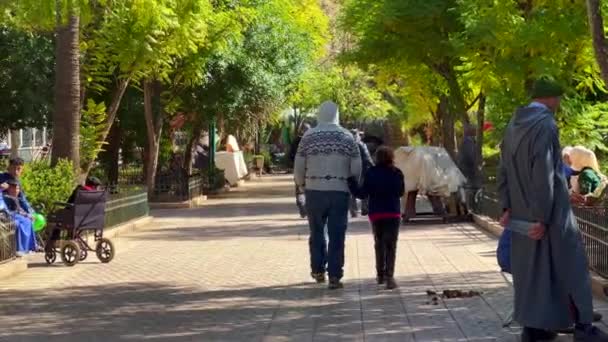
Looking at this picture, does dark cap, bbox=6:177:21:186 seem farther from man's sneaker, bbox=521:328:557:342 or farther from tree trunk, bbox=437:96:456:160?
tree trunk, bbox=437:96:456:160

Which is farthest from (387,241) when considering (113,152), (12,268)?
(113,152)

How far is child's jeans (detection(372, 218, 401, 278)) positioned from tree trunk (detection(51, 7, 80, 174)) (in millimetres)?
8357

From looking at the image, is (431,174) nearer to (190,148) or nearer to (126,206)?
(126,206)

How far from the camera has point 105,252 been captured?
15375mm

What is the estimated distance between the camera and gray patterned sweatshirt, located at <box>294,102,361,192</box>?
38.7 feet

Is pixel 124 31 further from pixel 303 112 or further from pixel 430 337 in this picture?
pixel 303 112

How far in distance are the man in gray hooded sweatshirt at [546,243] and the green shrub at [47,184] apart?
10.3 metres

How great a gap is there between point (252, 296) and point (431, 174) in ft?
36.0

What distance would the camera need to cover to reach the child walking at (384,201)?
38.8ft

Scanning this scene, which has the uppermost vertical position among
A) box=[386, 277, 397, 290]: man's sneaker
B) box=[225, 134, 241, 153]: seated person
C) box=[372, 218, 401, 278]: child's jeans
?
box=[225, 134, 241, 153]: seated person

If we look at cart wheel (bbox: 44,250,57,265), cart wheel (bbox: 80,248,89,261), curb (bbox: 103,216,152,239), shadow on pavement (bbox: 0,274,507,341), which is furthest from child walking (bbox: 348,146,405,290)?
curb (bbox: 103,216,152,239)

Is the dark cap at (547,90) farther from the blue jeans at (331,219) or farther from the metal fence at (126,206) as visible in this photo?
the metal fence at (126,206)

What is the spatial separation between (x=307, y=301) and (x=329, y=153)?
1599 mm

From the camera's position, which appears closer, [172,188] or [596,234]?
[596,234]
